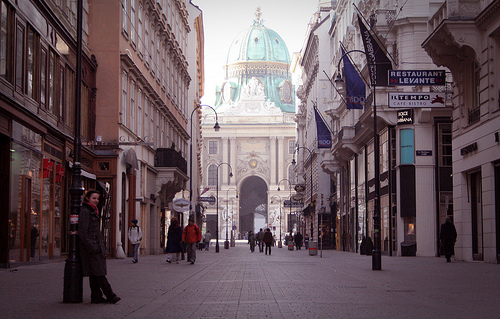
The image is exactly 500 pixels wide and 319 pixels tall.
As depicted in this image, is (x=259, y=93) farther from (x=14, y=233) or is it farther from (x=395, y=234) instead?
(x=14, y=233)

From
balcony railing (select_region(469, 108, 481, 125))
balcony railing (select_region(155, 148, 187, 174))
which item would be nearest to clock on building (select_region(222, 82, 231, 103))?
balcony railing (select_region(155, 148, 187, 174))

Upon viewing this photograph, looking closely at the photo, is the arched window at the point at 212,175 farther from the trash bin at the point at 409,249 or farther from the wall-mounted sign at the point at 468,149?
the wall-mounted sign at the point at 468,149

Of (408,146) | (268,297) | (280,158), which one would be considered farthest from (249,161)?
(268,297)

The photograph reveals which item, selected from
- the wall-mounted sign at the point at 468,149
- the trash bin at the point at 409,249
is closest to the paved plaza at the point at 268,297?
the wall-mounted sign at the point at 468,149

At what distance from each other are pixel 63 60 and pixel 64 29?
48.3 inches

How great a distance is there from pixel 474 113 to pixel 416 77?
2398mm

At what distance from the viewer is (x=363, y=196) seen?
46188 millimetres

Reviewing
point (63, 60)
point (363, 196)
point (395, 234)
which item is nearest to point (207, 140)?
point (363, 196)

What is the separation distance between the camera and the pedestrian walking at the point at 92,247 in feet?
37.0

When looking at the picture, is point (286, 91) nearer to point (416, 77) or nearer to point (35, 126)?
point (416, 77)

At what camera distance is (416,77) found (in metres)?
27.2

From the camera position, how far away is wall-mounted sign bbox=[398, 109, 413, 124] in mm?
35938

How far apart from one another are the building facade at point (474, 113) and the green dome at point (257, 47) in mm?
131192

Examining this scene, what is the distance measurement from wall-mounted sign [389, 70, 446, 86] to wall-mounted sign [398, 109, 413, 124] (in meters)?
8.86
